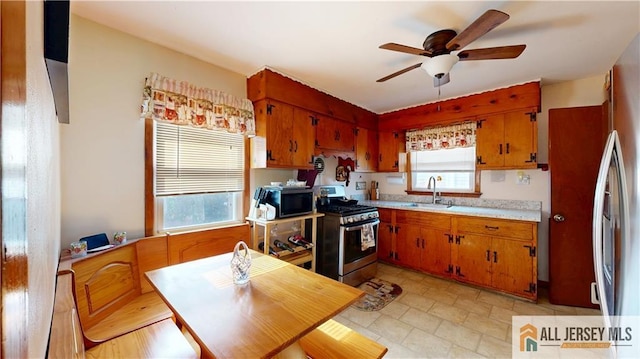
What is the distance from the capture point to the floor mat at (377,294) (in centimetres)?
254

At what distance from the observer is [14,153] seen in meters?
0.31

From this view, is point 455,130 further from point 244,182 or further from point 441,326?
point 244,182

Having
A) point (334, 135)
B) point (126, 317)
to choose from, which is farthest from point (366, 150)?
point (126, 317)

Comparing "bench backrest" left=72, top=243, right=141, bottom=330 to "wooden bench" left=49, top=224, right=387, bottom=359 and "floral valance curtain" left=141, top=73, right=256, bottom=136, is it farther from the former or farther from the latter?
"floral valance curtain" left=141, top=73, right=256, bottom=136

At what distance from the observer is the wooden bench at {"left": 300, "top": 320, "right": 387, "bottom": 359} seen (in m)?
1.34

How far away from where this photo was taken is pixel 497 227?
9.08 ft

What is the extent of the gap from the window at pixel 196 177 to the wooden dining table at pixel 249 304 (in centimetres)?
81

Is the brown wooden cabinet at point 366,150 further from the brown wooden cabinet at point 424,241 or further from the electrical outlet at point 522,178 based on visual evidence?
the electrical outlet at point 522,178

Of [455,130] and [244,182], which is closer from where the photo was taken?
[244,182]

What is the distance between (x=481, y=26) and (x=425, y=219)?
2.37 m

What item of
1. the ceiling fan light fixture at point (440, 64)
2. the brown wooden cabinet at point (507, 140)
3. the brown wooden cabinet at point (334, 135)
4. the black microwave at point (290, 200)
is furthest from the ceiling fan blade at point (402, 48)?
the brown wooden cabinet at point (507, 140)

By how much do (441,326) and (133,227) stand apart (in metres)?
2.78

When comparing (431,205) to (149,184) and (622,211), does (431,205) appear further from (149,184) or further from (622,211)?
(149,184)

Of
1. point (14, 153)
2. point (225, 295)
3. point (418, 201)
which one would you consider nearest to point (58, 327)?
point (225, 295)
